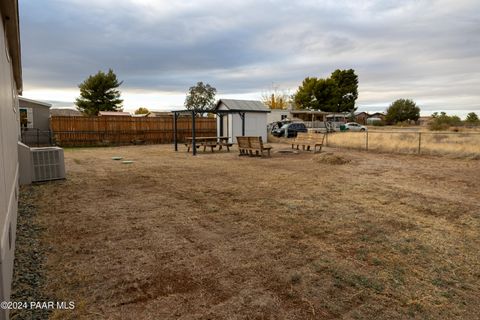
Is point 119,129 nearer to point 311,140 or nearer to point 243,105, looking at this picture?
point 243,105

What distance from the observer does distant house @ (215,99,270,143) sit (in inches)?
941

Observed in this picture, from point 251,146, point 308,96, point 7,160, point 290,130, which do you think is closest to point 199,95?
point 308,96

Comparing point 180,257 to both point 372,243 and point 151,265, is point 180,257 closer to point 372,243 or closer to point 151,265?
point 151,265

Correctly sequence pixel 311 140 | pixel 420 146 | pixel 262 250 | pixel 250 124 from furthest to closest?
pixel 250 124
pixel 311 140
pixel 420 146
pixel 262 250

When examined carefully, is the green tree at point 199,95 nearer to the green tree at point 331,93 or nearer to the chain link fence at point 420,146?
the green tree at point 331,93

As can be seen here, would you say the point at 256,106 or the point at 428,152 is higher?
the point at 256,106

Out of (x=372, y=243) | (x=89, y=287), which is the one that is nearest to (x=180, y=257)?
(x=89, y=287)

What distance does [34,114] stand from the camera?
25281mm

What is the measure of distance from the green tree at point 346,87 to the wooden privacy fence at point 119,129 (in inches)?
1570

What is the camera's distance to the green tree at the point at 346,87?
6016 cm

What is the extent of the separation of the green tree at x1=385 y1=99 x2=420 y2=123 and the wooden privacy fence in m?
51.7

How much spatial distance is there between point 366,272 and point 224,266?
156 centimetres

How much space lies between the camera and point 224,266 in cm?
360

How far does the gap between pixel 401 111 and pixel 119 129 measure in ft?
196
